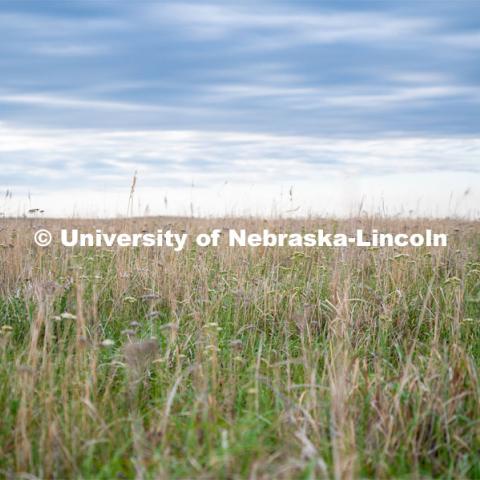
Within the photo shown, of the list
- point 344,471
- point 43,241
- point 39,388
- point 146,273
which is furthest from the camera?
point 43,241

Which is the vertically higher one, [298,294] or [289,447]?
[298,294]

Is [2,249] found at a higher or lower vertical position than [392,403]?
higher

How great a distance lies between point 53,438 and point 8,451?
0.29m

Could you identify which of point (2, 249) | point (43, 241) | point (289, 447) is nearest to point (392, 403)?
point (289, 447)

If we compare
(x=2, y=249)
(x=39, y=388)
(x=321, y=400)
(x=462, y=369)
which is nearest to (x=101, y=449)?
(x=39, y=388)

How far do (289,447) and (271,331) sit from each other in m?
2.01

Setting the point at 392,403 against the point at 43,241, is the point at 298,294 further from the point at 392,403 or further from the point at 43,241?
the point at 43,241

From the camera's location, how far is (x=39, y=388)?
3.23 m

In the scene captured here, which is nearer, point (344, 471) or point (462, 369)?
point (344, 471)

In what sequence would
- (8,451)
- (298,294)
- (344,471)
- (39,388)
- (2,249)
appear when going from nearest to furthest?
1. (344,471)
2. (8,451)
3. (39,388)
4. (298,294)
5. (2,249)

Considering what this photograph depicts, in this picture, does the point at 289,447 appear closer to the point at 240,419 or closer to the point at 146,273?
the point at 240,419

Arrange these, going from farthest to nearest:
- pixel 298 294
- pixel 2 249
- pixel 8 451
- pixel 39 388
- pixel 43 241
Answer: pixel 43 241 < pixel 2 249 < pixel 298 294 < pixel 39 388 < pixel 8 451

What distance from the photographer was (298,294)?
16.9ft

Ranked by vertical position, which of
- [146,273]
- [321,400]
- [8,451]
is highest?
[146,273]
